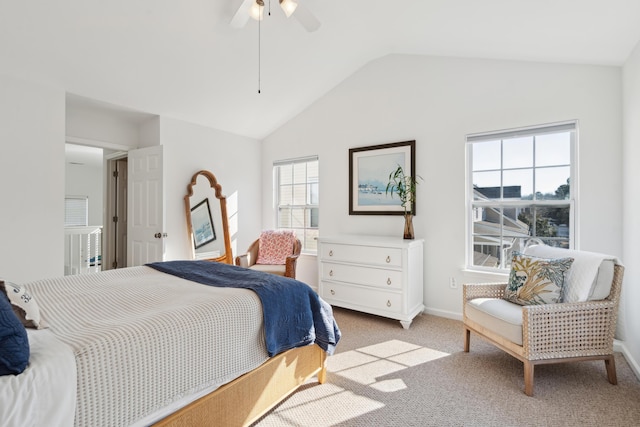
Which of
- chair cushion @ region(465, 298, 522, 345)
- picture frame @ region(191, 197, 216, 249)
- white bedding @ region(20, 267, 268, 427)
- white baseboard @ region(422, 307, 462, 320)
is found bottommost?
white baseboard @ region(422, 307, 462, 320)

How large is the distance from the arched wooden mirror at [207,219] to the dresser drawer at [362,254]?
149 centimetres

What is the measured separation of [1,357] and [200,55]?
9.32 ft

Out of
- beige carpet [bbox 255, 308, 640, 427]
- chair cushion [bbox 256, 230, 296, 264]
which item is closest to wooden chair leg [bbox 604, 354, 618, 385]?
beige carpet [bbox 255, 308, 640, 427]

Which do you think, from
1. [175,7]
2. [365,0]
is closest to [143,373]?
[175,7]

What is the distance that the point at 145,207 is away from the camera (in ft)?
11.9

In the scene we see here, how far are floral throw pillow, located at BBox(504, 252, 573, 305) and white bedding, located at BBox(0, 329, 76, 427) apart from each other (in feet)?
8.62

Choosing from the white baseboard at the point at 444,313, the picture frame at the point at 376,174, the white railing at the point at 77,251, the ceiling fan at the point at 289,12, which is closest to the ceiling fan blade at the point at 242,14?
the ceiling fan at the point at 289,12

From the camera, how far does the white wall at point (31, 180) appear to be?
8.52 ft

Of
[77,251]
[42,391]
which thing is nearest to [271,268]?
[42,391]

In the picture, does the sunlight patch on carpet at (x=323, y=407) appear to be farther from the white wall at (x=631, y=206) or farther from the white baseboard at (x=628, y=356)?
the white wall at (x=631, y=206)

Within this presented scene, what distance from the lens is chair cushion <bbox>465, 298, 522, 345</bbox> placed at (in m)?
2.05

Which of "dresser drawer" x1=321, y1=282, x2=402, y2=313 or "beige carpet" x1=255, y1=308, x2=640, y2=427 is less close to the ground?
"dresser drawer" x1=321, y1=282, x2=402, y2=313

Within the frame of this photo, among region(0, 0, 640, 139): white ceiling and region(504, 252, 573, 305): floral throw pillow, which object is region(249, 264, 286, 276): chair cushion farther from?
region(504, 252, 573, 305): floral throw pillow

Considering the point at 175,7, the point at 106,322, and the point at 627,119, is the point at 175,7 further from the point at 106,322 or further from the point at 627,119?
the point at 627,119
